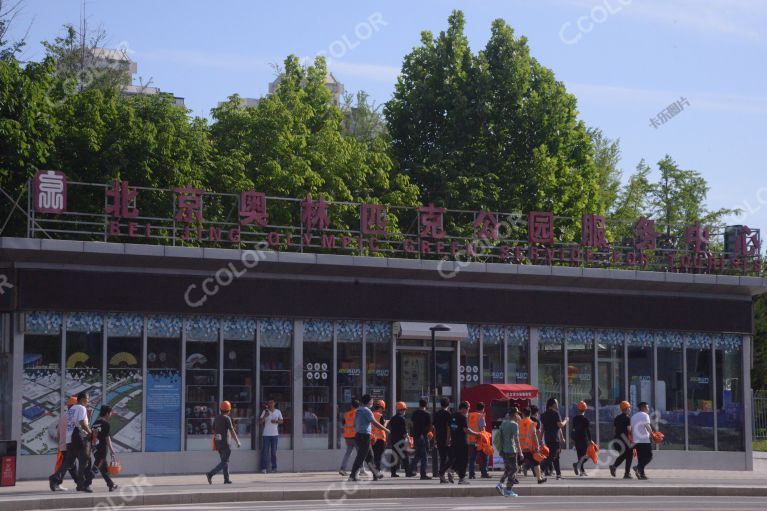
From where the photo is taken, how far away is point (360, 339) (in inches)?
1238

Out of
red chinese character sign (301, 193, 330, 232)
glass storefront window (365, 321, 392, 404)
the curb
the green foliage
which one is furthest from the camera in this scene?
the green foliage

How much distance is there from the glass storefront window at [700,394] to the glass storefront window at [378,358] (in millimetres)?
9746

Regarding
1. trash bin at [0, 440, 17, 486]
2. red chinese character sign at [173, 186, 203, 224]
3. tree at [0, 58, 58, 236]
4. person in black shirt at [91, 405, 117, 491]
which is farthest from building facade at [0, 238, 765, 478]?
tree at [0, 58, 58, 236]

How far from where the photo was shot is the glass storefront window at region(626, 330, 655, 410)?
34.8 meters

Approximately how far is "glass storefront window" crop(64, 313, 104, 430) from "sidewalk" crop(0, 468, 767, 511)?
2038mm

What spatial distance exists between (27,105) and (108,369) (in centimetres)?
1553

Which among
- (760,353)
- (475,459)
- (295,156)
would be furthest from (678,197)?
(475,459)

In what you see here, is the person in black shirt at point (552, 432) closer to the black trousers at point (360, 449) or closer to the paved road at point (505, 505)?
the paved road at point (505, 505)

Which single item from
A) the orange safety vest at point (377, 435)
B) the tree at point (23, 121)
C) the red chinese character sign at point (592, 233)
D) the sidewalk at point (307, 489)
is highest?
the tree at point (23, 121)

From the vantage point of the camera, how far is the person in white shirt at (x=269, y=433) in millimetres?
29578

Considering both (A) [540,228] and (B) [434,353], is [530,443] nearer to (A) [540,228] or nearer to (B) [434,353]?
(B) [434,353]

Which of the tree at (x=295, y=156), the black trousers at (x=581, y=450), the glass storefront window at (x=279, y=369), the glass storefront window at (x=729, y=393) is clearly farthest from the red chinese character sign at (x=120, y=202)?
the tree at (x=295, y=156)

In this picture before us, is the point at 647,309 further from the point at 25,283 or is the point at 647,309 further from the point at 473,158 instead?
the point at 473,158

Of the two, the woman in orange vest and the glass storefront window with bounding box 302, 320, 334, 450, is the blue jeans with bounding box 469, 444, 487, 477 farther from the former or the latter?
the glass storefront window with bounding box 302, 320, 334, 450
